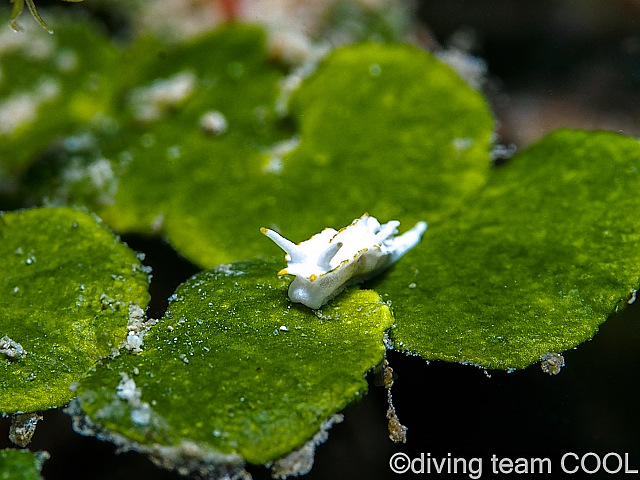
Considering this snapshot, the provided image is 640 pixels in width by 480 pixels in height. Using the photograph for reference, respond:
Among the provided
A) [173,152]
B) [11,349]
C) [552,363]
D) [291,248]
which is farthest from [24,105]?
[552,363]

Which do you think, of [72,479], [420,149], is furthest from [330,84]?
[72,479]

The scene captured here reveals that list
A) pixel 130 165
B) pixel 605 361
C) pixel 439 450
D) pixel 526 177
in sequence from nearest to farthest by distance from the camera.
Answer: pixel 439 450 < pixel 605 361 < pixel 526 177 < pixel 130 165

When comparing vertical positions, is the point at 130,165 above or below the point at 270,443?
below

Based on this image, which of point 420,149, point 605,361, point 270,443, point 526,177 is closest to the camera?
point 270,443

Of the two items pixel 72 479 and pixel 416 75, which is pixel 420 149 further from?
pixel 72 479

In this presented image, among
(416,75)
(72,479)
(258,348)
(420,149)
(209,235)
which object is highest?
(416,75)

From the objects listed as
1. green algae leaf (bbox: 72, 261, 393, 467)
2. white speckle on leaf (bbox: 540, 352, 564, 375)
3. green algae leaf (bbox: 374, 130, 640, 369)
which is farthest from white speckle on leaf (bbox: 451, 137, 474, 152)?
white speckle on leaf (bbox: 540, 352, 564, 375)

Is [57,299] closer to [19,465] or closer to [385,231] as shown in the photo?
[19,465]
